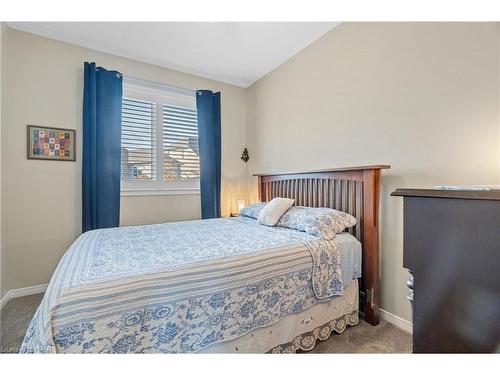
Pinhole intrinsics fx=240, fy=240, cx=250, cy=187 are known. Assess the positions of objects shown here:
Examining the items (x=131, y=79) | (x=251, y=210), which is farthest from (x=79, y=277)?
(x=131, y=79)

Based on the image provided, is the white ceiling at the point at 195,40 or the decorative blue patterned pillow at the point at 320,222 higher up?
the white ceiling at the point at 195,40

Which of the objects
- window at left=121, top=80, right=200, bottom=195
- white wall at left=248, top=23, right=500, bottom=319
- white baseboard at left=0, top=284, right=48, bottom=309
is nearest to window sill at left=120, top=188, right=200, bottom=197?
window at left=121, top=80, right=200, bottom=195

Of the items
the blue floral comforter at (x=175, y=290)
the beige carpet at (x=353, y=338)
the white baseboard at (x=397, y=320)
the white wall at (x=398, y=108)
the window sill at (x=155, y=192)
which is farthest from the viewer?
the window sill at (x=155, y=192)

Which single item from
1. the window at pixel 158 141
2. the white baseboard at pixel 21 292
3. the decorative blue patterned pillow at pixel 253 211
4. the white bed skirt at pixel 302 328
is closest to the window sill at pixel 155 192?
the window at pixel 158 141

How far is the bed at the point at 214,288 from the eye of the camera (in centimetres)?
98

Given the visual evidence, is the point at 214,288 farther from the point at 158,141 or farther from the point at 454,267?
the point at 158,141

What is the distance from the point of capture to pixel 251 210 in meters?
2.77

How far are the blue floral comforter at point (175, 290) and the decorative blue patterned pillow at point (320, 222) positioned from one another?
86 millimetres

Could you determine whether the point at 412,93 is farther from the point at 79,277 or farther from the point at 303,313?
the point at 79,277

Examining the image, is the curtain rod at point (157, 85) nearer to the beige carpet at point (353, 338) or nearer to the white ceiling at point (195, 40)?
the white ceiling at point (195, 40)

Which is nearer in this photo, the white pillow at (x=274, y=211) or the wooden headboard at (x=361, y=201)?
the wooden headboard at (x=361, y=201)

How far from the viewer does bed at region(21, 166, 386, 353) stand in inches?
38.8

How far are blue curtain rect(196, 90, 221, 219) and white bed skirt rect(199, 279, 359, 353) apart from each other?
206 centimetres

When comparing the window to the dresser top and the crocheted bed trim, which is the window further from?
the dresser top
